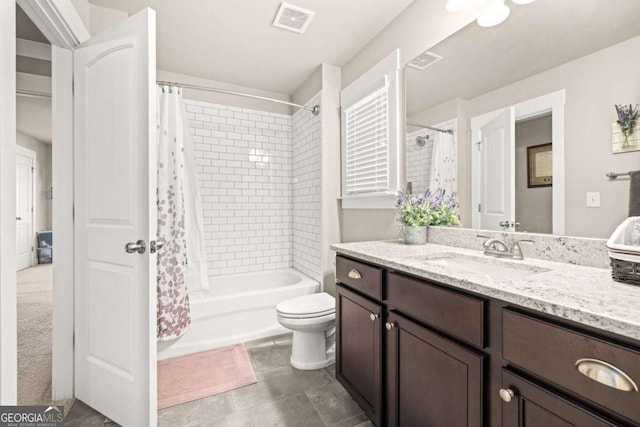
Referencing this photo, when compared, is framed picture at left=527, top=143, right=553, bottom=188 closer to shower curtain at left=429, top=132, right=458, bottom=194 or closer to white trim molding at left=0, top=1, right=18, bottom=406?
shower curtain at left=429, top=132, right=458, bottom=194

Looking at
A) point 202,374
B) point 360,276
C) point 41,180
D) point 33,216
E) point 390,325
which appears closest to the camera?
point 390,325

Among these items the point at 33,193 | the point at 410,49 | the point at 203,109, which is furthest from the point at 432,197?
the point at 33,193

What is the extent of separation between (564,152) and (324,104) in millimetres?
1948

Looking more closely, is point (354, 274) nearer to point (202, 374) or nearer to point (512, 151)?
point (512, 151)

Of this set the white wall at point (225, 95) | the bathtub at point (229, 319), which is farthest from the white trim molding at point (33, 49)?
the bathtub at point (229, 319)

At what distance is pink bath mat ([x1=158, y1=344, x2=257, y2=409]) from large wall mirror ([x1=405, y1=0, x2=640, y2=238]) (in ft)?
5.95

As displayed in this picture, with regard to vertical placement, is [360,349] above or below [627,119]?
below

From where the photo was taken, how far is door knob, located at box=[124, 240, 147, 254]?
1.39m

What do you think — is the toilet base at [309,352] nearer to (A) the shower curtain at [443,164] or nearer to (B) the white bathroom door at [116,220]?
(B) the white bathroom door at [116,220]

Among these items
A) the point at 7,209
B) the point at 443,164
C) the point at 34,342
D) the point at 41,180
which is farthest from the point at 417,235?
the point at 41,180

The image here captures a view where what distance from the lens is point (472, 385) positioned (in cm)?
90

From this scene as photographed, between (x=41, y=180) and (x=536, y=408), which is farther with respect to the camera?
(x=41, y=180)

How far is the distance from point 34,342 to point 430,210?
11.0ft

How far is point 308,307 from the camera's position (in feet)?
6.79
